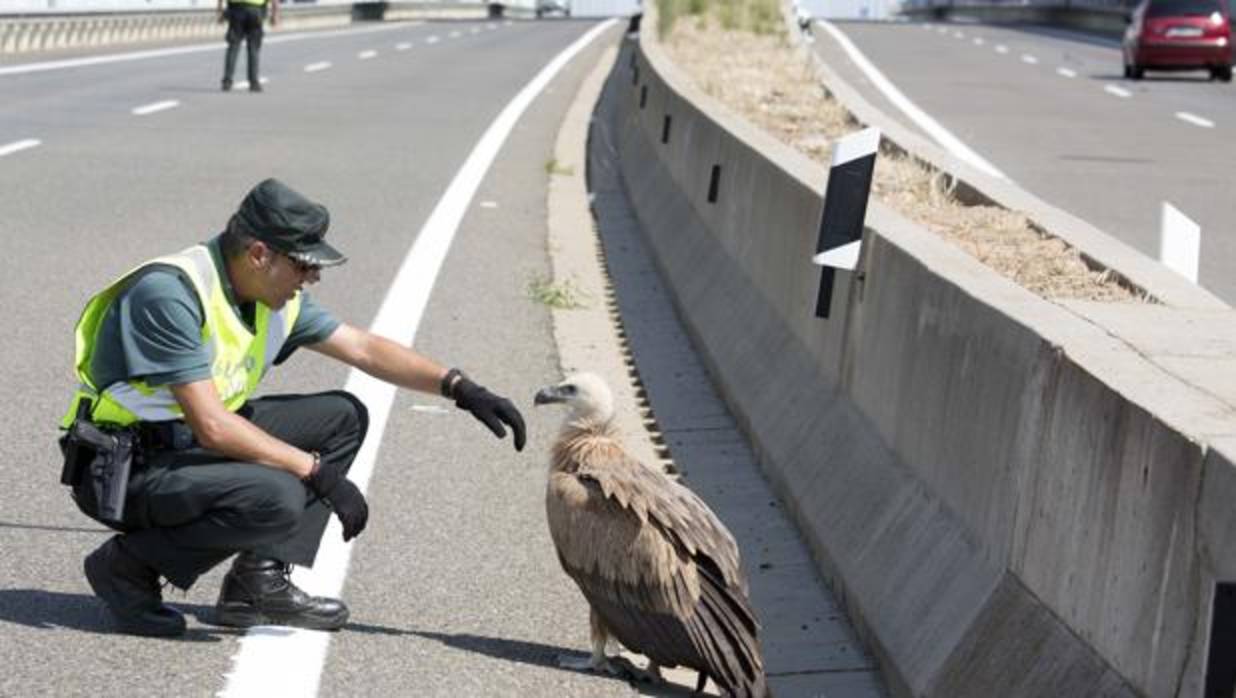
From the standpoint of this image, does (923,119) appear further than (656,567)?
Yes

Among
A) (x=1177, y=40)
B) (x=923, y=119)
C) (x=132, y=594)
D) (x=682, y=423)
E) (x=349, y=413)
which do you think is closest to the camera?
(x=132, y=594)

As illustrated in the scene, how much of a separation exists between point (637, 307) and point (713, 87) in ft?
33.0

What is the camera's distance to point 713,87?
2408cm

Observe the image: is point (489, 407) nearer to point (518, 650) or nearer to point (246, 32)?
point (518, 650)

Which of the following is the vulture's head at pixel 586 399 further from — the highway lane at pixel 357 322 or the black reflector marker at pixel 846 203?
the black reflector marker at pixel 846 203

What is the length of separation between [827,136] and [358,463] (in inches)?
404

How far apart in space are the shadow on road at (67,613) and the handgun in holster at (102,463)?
0.33 meters

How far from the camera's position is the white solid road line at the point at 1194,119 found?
30275mm

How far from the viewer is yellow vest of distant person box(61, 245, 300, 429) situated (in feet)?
22.7

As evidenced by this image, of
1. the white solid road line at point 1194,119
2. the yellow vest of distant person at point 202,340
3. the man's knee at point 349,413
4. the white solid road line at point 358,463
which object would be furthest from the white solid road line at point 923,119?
the yellow vest of distant person at point 202,340

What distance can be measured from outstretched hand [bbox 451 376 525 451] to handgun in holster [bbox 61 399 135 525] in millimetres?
1020

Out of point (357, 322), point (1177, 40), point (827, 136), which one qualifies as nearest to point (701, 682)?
point (357, 322)

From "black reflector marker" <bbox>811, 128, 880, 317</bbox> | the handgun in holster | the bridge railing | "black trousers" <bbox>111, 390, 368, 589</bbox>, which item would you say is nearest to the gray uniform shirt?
the handgun in holster

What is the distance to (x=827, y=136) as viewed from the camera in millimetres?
19219
